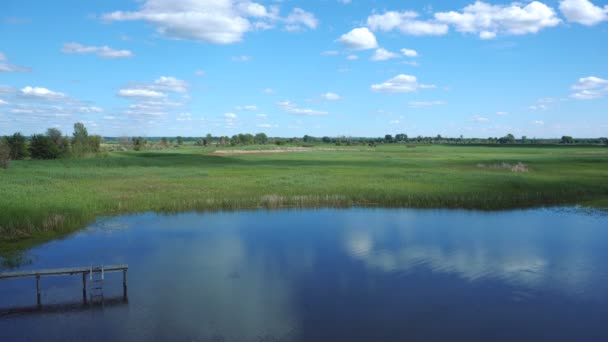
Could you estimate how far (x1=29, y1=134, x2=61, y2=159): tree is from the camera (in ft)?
336

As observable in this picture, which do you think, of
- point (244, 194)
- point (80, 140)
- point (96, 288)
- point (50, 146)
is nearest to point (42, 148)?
point (50, 146)

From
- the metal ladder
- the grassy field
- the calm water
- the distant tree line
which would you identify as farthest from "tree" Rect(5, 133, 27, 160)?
the metal ladder

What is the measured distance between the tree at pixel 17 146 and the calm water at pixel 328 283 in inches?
3454

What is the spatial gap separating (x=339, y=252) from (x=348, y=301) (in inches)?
278

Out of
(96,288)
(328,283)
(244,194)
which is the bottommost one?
(328,283)

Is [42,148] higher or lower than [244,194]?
higher

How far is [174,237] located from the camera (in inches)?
1111

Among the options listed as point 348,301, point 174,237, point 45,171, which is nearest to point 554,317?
point 348,301

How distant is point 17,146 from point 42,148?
21.5 feet

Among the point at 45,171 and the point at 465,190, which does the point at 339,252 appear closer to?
the point at 465,190

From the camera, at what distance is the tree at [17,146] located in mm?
102106

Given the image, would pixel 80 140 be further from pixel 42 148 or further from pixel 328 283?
pixel 328 283

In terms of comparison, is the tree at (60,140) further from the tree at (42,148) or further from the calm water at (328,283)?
the calm water at (328,283)

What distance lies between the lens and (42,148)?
336 ft
